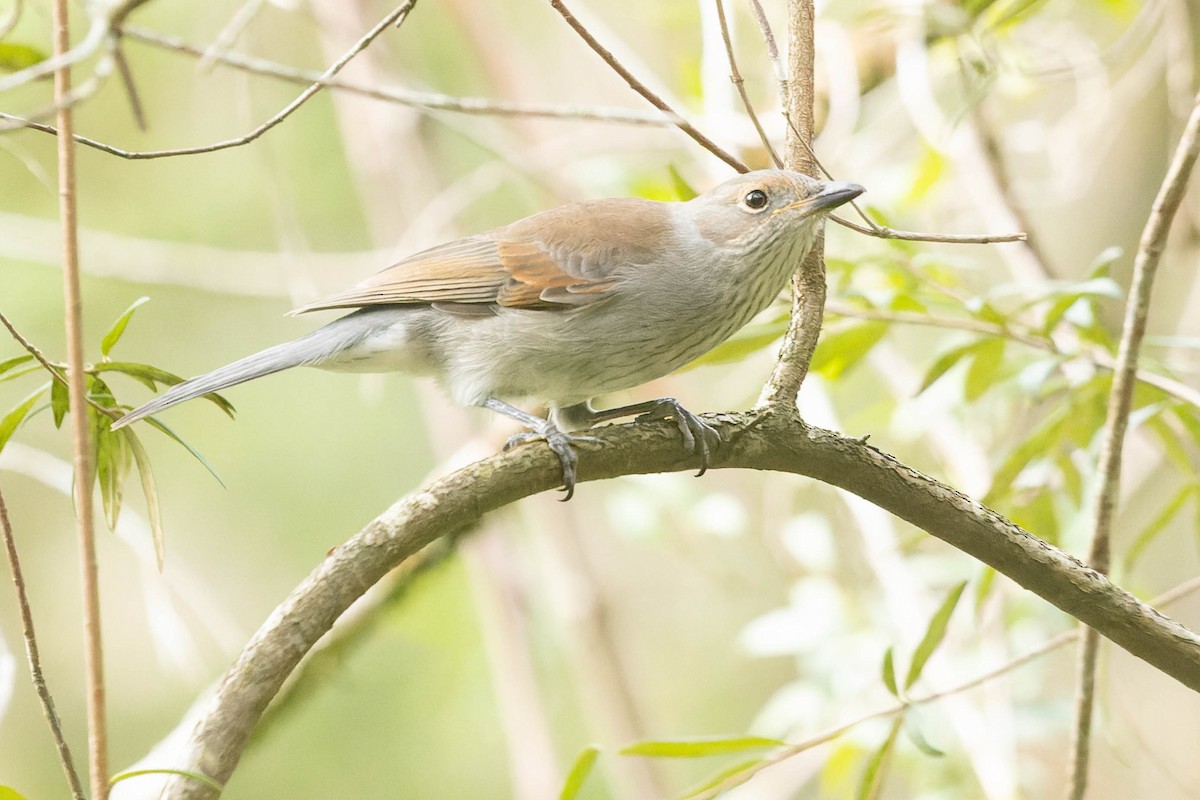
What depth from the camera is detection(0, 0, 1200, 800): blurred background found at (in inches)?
120

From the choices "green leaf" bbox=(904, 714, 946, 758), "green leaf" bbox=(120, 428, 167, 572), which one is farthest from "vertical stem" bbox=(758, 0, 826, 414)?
"green leaf" bbox=(120, 428, 167, 572)

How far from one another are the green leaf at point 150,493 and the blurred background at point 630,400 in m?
0.53

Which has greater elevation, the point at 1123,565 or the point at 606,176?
the point at 606,176

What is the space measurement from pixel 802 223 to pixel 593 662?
8.09 ft

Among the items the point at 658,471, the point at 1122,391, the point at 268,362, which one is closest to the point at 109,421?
the point at 268,362

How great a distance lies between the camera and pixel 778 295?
302cm

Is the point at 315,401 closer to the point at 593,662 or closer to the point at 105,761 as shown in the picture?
the point at 593,662

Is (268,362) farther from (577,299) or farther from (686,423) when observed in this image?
(686,423)

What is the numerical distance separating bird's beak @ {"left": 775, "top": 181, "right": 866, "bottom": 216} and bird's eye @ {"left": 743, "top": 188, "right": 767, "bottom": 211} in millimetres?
166

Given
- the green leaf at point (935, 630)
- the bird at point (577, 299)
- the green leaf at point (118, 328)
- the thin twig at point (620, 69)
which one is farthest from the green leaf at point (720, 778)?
the green leaf at point (118, 328)

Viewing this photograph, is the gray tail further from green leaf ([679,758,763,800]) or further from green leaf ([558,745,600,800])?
green leaf ([679,758,763,800])

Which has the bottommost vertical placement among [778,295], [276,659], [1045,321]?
[276,659]

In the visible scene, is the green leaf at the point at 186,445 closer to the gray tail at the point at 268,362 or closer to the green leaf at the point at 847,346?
the gray tail at the point at 268,362

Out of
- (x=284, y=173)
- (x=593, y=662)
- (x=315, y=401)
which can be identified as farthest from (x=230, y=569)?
(x=593, y=662)
